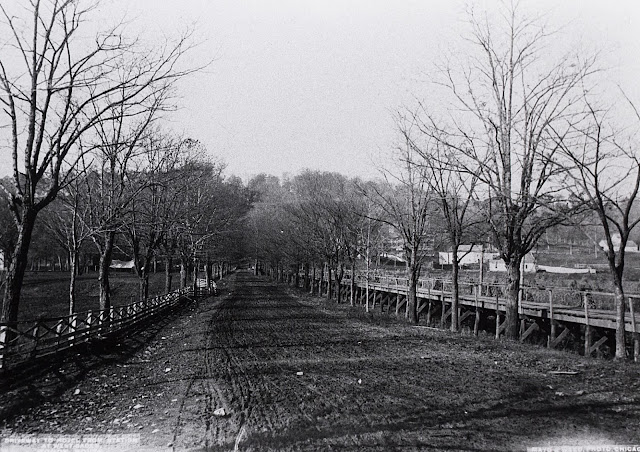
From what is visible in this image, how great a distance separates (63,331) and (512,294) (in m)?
12.1

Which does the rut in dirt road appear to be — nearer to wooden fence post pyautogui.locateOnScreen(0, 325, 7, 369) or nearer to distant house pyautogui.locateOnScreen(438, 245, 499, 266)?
wooden fence post pyautogui.locateOnScreen(0, 325, 7, 369)

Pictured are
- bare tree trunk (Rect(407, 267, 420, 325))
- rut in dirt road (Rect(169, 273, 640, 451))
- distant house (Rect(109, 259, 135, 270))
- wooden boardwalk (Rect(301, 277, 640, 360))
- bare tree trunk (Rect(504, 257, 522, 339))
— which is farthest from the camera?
distant house (Rect(109, 259, 135, 270))

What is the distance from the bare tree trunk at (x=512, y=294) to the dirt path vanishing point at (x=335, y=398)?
1.44 metres

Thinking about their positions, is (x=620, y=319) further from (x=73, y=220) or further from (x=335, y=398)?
(x=73, y=220)

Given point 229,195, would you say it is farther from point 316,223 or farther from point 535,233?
point 535,233

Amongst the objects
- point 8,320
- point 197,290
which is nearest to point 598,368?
point 8,320

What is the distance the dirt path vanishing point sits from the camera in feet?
20.0

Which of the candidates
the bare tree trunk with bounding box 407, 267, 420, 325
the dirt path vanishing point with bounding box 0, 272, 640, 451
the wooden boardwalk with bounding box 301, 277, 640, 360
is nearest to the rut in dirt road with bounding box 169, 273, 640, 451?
the dirt path vanishing point with bounding box 0, 272, 640, 451

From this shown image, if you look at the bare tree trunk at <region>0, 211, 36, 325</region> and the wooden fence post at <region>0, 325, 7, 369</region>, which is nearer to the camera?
the wooden fence post at <region>0, 325, 7, 369</region>

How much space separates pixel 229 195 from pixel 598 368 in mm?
40939

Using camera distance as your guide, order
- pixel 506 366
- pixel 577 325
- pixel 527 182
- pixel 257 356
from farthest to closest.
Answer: pixel 577 325, pixel 527 182, pixel 257 356, pixel 506 366

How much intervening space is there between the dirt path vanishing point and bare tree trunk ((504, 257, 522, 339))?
1.44m

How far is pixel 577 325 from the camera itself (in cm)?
2067

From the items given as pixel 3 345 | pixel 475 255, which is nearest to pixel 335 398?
pixel 3 345
